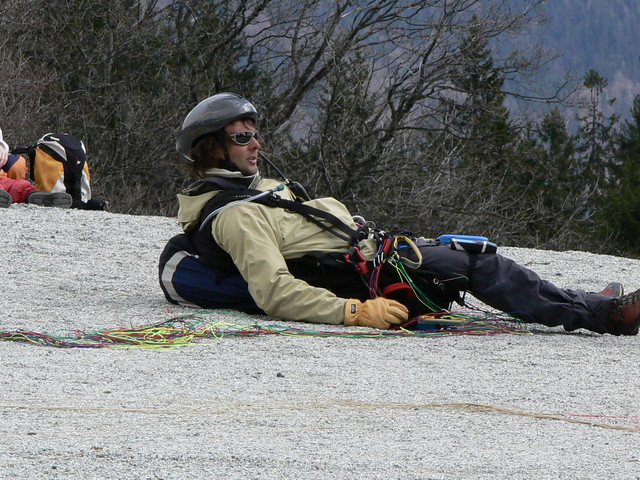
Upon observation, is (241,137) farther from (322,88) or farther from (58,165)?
(322,88)

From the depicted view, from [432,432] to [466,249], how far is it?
227cm

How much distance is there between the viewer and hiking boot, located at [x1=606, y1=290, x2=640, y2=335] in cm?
543

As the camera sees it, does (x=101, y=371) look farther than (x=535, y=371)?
No

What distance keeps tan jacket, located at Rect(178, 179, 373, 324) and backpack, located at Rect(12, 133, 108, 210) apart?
541 cm

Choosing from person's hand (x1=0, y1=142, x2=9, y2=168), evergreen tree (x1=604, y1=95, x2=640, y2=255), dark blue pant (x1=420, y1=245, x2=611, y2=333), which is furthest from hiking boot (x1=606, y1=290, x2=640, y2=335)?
evergreen tree (x1=604, y1=95, x2=640, y2=255)

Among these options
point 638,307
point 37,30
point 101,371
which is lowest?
point 101,371

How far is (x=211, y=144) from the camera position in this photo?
19.6ft

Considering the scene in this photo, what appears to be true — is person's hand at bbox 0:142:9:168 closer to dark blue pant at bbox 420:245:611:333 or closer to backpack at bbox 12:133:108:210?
backpack at bbox 12:133:108:210

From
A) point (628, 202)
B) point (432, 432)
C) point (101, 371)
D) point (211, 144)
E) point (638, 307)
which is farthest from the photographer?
point (628, 202)

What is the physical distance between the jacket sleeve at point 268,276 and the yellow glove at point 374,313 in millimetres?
48

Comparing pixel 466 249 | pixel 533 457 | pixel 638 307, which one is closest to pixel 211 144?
pixel 466 249

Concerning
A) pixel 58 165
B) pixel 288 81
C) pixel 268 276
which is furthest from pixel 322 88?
pixel 268 276

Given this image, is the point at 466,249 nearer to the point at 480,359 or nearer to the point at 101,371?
the point at 480,359

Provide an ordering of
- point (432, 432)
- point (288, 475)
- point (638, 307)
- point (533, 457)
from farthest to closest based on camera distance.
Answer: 1. point (638, 307)
2. point (432, 432)
3. point (533, 457)
4. point (288, 475)
